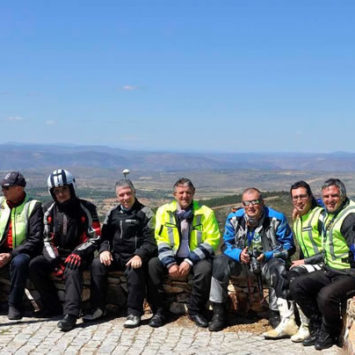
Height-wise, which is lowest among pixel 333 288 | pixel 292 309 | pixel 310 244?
pixel 292 309

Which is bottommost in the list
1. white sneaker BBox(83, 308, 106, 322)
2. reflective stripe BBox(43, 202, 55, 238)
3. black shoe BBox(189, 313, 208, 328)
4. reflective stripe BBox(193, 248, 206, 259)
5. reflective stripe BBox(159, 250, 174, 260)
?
white sneaker BBox(83, 308, 106, 322)

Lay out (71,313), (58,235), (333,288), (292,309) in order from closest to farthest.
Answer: (333,288), (292,309), (71,313), (58,235)

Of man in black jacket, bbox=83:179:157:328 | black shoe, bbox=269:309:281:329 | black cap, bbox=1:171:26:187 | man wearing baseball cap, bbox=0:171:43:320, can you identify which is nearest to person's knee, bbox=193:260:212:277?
man in black jacket, bbox=83:179:157:328

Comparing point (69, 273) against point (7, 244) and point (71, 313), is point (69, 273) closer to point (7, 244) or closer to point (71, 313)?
point (71, 313)

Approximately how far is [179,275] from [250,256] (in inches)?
42.6

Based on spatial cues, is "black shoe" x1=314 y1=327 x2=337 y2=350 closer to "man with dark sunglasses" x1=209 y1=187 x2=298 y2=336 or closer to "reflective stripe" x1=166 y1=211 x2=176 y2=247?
"man with dark sunglasses" x1=209 y1=187 x2=298 y2=336

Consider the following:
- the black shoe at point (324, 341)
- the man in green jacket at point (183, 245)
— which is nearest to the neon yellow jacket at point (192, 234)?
the man in green jacket at point (183, 245)

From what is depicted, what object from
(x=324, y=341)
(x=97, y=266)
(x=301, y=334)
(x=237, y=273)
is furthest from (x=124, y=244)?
(x=324, y=341)

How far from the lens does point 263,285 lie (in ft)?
24.0

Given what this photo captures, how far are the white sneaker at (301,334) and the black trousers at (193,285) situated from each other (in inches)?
55.2

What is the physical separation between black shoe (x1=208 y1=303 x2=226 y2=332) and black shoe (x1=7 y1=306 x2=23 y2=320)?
2927mm

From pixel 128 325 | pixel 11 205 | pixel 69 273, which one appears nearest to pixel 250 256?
pixel 128 325

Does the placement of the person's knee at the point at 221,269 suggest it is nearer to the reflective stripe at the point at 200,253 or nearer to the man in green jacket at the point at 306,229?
the reflective stripe at the point at 200,253

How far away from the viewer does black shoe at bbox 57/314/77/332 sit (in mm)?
7051
